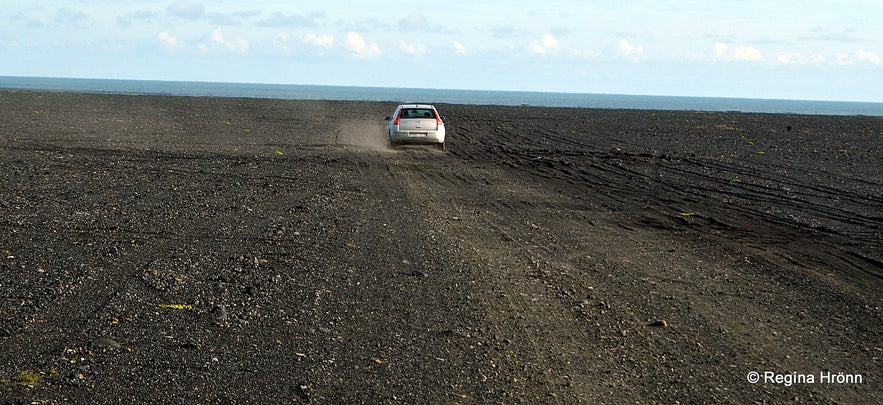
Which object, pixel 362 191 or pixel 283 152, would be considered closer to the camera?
pixel 362 191

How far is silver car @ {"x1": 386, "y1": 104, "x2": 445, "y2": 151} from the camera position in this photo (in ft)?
85.3

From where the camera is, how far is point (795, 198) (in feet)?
52.4

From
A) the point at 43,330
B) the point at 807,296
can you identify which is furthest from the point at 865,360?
the point at 43,330

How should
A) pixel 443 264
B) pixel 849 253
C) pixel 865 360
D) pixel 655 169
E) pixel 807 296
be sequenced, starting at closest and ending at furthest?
pixel 865 360 → pixel 807 296 → pixel 443 264 → pixel 849 253 → pixel 655 169

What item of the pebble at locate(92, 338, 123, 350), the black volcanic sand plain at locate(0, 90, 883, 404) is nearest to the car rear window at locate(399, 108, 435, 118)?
the black volcanic sand plain at locate(0, 90, 883, 404)

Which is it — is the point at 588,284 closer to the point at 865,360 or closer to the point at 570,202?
the point at 865,360

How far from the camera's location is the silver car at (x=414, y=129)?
2598 centimetres

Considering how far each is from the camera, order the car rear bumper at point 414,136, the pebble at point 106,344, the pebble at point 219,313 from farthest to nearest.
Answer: the car rear bumper at point 414,136 → the pebble at point 219,313 → the pebble at point 106,344

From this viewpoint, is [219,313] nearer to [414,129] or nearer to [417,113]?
[414,129]

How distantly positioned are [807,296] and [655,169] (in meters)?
13.0

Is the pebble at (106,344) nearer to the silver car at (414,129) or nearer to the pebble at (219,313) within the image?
the pebble at (219,313)

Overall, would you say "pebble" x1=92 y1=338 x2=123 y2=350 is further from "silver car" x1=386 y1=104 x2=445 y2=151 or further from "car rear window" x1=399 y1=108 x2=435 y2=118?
"car rear window" x1=399 y1=108 x2=435 y2=118

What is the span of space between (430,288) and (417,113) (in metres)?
18.9

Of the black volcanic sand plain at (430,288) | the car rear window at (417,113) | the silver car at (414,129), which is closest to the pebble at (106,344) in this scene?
the black volcanic sand plain at (430,288)
